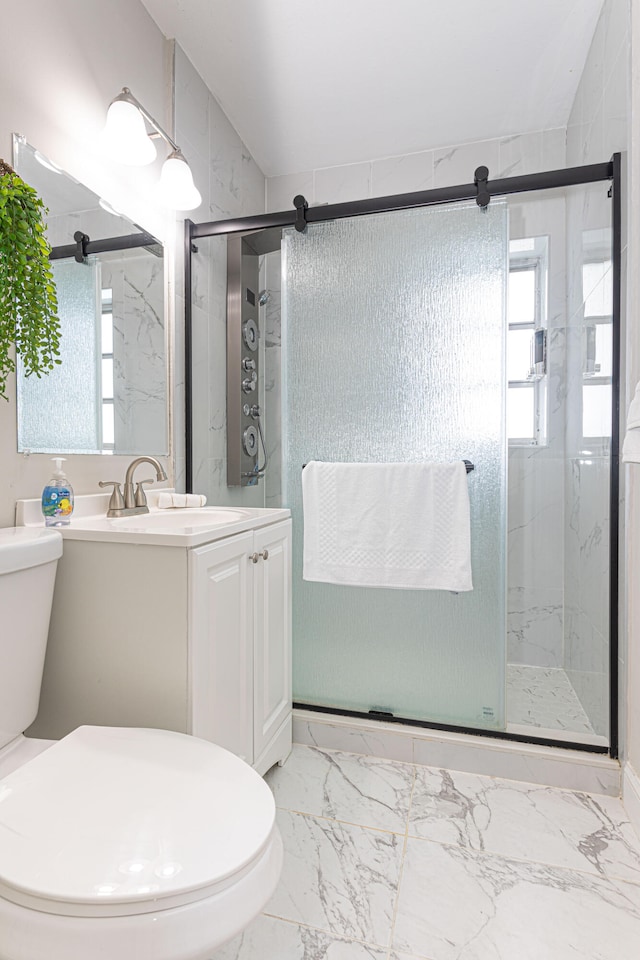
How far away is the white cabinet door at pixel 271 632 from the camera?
4.78 feet

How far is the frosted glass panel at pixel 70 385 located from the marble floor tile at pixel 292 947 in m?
1.19

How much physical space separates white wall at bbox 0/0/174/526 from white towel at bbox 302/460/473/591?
2.27 ft

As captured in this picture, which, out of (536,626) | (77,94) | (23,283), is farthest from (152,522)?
(536,626)

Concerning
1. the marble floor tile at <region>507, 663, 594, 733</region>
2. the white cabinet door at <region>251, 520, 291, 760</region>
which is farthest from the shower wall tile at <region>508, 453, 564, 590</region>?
the white cabinet door at <region>251, 520, 291, 760</region>

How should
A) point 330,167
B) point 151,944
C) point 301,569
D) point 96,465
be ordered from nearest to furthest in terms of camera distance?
point 151,944, point 96,465, point 301,569, point 330,167

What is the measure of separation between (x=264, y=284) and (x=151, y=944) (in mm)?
2311

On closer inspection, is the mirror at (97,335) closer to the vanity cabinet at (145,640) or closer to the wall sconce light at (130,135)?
the wall sconce light at (130,135)

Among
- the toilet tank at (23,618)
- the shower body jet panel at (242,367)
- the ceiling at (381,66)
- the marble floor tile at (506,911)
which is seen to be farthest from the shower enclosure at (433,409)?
the toilet tank at (23,618)

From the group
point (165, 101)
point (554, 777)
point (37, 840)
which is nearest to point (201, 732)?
point (37, 840)

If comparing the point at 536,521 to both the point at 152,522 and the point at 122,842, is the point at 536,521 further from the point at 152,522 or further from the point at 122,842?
the point at 122,842

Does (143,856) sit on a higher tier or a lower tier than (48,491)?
lower

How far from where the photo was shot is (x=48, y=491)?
1.23 metres

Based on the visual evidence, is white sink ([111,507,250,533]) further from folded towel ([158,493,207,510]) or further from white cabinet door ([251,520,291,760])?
white cabinet door ([251,520,291,760])

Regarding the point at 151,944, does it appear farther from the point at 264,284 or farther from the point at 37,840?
the point at 264,284
